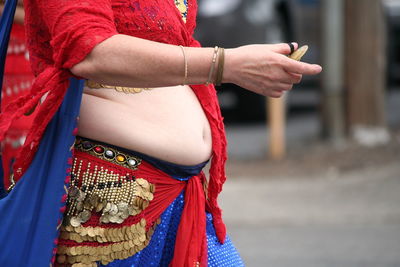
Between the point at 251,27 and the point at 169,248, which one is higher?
the point at 251,27

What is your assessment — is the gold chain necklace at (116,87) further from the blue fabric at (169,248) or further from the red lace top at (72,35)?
the blue fabric at (169,248)

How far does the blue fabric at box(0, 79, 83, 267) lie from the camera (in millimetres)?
1892

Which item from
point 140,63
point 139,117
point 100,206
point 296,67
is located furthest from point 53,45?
point 296,67

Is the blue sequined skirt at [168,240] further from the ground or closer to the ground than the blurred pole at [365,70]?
closer to the ground

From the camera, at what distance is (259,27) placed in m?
9.53

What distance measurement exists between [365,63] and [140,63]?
22.6ft

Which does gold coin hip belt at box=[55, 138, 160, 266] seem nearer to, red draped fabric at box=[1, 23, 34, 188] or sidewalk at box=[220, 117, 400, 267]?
red draped fabric at box=[1, 23, 34, 188]

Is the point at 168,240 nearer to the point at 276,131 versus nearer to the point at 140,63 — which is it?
the point at 140,63

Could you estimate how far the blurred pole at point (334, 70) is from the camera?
849cm

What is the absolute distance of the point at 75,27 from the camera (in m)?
1.74

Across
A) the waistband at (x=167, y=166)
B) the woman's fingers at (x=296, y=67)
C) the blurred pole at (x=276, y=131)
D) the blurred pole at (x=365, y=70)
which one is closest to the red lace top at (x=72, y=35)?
the waistband at (x=167, y=166)

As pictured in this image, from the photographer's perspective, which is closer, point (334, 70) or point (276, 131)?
point (276, 131)

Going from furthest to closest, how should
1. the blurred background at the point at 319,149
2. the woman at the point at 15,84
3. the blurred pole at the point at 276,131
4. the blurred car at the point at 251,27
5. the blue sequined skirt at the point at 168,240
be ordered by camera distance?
1. the blurred car at the point at 251,27
2. the blurred pole at the point at 276,131
3. the blurred background at the point at 319,149
4. the woman at the point at 15,84
5. the blue sequined skirt at the point at 168,240

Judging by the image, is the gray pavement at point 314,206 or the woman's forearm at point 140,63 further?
the gray pavement at point 314,206
